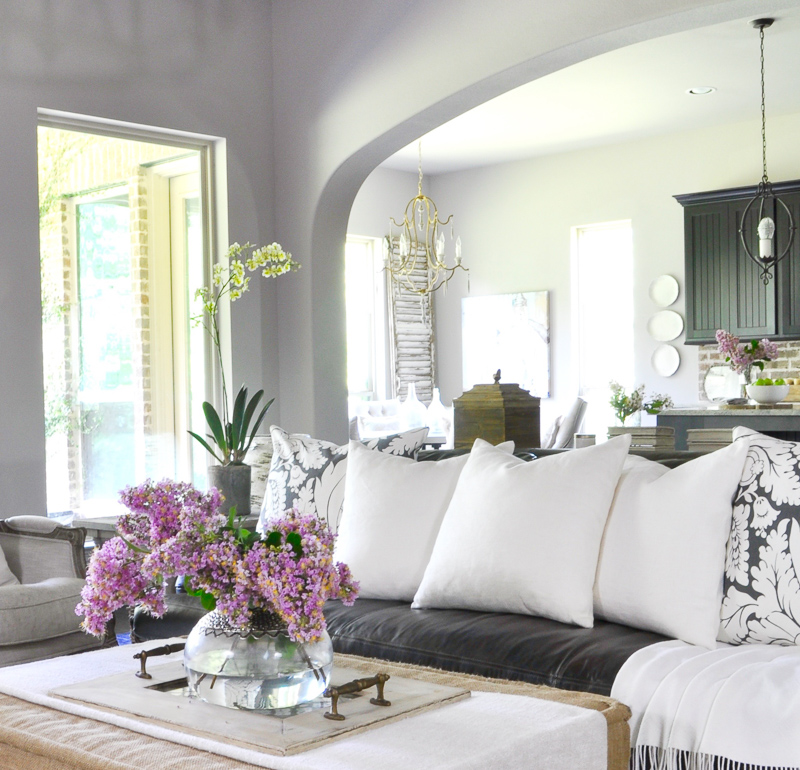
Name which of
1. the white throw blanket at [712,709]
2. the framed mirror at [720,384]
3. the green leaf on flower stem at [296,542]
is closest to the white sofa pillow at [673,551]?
the white throw blanket at [712,709]

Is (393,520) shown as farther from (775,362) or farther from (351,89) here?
(775,362)

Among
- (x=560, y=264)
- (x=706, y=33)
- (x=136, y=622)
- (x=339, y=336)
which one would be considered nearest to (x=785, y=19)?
(x=706, y=33)

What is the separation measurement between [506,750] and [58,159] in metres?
3.87

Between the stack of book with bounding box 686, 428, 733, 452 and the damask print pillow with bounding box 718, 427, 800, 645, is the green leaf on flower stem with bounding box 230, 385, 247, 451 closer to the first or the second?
the damask print pillow with bounding box 718, 427, 800, 645

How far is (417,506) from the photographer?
9.29ft

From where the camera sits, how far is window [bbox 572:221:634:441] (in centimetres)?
870

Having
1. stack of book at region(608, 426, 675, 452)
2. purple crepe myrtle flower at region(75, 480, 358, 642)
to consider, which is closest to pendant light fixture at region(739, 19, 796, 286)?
stack of book at region(608, 426, 675, 452)

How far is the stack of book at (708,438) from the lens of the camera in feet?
18.2

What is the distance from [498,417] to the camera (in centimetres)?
332

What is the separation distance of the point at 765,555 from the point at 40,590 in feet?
7.05

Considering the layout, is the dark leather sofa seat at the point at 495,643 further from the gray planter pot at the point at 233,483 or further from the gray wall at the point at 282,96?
the gray wall at the point at 282,96

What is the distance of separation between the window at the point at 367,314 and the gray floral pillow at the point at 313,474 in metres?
5.80

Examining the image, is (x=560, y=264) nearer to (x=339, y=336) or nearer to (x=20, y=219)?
(x=339, y=336)

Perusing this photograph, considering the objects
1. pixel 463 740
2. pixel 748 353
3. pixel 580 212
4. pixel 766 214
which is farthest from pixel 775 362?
pixel 463 740
